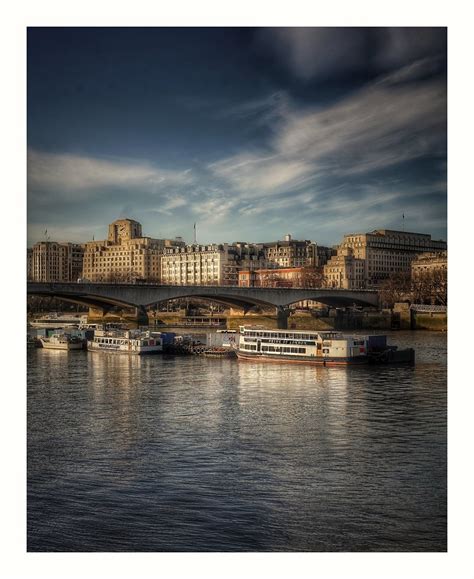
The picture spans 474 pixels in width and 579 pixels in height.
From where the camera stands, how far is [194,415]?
879 centimetres

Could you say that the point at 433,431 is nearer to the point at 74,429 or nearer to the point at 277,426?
the point at 277,426

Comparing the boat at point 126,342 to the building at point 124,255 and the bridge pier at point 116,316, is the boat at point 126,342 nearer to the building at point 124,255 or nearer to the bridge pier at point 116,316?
the bridge pier at point 116,316

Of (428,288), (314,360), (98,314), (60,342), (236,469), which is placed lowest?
(236,469)

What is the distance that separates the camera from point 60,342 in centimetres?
1772

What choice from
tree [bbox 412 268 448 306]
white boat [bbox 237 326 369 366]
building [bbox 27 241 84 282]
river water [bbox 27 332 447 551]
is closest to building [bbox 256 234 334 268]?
white boat [bbox 237 326 369 366]

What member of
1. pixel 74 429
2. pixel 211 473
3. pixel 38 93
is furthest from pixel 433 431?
pixel 38 93

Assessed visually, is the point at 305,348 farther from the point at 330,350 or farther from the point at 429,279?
the point at 429,279

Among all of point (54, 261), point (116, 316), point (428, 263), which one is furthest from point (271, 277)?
point (54, 261)

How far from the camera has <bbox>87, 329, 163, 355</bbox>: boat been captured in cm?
1673

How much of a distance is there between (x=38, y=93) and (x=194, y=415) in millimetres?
4121

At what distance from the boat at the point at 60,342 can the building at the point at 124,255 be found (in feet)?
11.8

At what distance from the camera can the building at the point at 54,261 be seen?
8.88m

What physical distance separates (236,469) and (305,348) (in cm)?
839

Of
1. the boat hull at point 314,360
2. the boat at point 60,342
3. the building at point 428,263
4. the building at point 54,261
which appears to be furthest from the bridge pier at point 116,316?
the building at point 428,263
